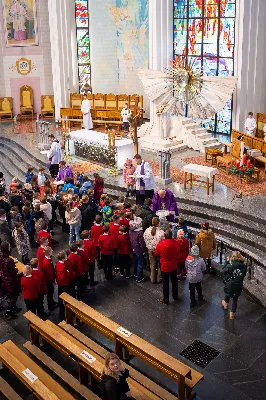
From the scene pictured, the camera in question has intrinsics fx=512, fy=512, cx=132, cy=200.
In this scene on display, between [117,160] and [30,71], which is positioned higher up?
[30,71]

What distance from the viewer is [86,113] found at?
20656 mm

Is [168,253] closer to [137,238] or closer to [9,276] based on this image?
[137,238]

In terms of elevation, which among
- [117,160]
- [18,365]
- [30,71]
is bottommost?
[18,365]

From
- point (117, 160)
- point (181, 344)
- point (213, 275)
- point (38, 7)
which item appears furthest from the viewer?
point (38, 7)

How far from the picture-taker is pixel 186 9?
19.3 metres

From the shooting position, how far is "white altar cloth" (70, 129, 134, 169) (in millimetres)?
15641

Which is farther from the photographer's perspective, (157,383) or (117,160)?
(117,160)

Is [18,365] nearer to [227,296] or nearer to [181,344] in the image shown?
[181,344]

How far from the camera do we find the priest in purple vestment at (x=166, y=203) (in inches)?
442

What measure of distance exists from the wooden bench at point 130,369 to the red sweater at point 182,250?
2.56 m

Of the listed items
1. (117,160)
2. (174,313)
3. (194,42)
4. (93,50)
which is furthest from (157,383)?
(93,50)

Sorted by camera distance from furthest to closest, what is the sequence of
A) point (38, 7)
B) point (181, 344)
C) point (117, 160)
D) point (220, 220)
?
point (38, 7), point (117, 160), point (220, 220), point (181, 344)

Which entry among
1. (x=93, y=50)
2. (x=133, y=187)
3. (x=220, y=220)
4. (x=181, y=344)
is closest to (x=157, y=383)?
(x=181, y=344)

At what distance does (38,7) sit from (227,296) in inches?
717
